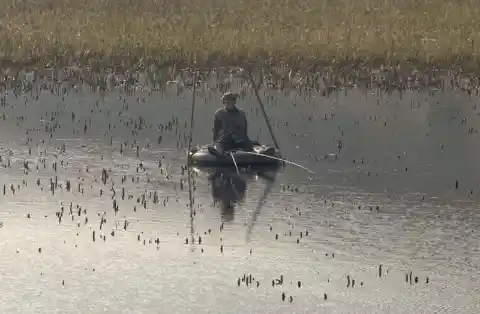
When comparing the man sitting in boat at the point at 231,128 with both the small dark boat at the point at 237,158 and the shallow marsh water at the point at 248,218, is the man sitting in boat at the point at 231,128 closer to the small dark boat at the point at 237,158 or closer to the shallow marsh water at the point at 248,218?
the small dark boat at the point at 237,158

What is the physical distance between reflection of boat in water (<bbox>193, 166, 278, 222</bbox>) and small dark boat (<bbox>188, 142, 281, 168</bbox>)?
84mm

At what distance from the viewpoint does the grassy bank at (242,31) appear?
3031cm

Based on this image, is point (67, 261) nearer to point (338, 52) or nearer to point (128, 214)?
point (128, 214)

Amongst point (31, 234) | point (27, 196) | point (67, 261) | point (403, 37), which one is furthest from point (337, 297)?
point (403, 37)

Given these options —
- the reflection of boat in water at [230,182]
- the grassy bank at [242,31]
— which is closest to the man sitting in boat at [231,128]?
the reflection of boat in water at [230,182]

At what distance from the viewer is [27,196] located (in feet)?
57.9

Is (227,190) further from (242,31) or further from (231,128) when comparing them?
(242,31)

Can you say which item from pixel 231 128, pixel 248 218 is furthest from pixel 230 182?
pixel 248 218

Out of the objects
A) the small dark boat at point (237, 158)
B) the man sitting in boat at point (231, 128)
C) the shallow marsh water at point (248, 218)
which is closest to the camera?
the shallow marsh water at point (248, 218)

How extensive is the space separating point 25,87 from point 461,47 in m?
9.88

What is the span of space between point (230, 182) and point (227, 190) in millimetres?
557

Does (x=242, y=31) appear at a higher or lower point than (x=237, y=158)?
higher

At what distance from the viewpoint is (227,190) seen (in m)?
18.6

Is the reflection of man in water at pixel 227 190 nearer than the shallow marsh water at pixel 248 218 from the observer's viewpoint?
No
